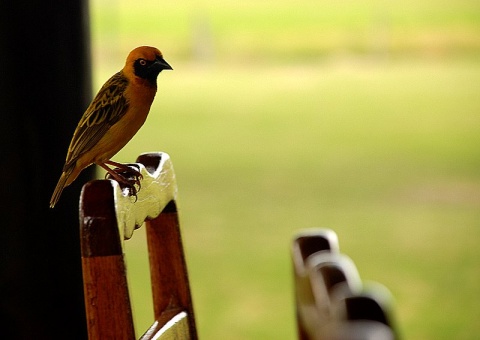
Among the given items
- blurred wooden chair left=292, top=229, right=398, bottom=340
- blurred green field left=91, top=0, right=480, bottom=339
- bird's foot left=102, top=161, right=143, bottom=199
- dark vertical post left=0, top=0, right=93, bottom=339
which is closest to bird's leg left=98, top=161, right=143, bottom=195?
bird's foot left=102, top=161, right=143, bottom=199

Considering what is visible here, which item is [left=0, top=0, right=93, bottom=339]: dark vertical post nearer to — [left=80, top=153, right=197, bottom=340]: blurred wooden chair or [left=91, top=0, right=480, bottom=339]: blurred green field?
[left=80, top=153, right=197, bottom=340]: blurred wooden chair

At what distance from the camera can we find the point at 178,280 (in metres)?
0.82

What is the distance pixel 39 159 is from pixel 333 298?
27.9 inches

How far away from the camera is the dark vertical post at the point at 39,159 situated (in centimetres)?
109

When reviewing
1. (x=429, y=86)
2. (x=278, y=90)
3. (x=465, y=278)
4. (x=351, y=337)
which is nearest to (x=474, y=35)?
(x=429, y=86)

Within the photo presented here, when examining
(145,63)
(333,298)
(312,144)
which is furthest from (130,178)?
(312,144)

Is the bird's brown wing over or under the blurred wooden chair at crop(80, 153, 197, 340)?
over

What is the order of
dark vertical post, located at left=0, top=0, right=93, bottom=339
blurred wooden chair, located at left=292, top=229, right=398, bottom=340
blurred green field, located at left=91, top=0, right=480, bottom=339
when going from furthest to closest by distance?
blurred green field, located at left=91, top=0, right=480, bottom=339
dark vertical post, located at left=0, top=0, right=93, bottom=339
blurred wooden chair, located at left=292, top=229, right=398, bottom=340

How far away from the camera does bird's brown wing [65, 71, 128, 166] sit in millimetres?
725

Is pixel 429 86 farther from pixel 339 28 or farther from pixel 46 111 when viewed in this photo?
pixel 46 111

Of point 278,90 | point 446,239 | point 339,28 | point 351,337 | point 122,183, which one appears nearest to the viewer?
point 351,337

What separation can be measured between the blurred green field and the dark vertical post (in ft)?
5.16

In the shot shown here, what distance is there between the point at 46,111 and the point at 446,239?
242cm

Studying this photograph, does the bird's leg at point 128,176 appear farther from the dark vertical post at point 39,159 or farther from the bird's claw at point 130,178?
the dark vertical post at point 39,159
